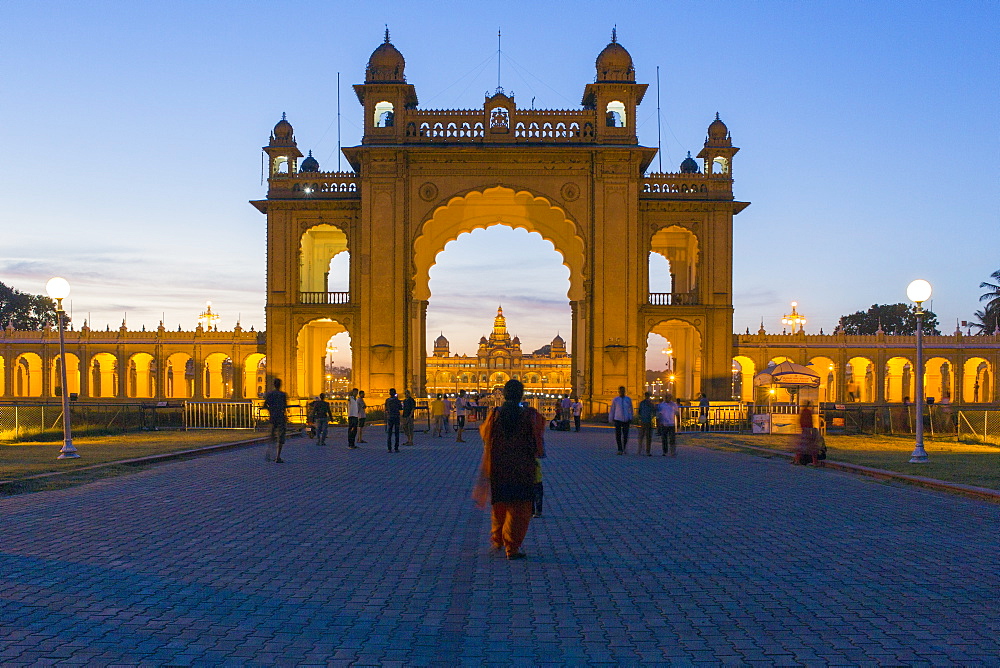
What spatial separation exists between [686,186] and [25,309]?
69.1 meters

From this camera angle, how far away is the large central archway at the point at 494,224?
126 ft

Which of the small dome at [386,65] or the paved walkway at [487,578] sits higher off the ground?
the small dome at [386,65]

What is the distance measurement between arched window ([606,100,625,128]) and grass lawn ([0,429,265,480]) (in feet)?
65.2

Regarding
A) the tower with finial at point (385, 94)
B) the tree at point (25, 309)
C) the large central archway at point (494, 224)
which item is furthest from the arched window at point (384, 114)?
the tree at point (25, 309)

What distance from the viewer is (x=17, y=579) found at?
6879mm

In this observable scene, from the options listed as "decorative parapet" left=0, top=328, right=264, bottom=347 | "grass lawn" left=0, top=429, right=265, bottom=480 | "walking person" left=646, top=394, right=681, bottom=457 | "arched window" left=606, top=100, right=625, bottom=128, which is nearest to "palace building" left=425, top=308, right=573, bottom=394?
"decorative parapet" left=0, top=328, right=264, bottom=347

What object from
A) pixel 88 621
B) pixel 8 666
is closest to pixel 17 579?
pixel 88 621

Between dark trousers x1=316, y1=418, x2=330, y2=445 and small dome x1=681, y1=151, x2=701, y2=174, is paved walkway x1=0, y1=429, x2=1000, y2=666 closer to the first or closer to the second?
dark trousers x1=316, y1=418, x2=330, y2=445

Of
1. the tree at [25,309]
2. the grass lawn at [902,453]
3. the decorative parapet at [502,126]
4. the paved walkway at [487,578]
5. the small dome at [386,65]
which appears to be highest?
the small dome at [386,65]

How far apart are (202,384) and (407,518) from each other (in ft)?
132

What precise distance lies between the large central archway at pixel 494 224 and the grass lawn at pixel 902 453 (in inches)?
520

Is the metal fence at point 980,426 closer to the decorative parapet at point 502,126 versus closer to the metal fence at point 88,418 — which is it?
the decorative parapet at point 502,126

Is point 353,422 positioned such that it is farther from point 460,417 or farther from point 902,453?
point 902,453

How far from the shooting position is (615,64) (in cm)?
3775
